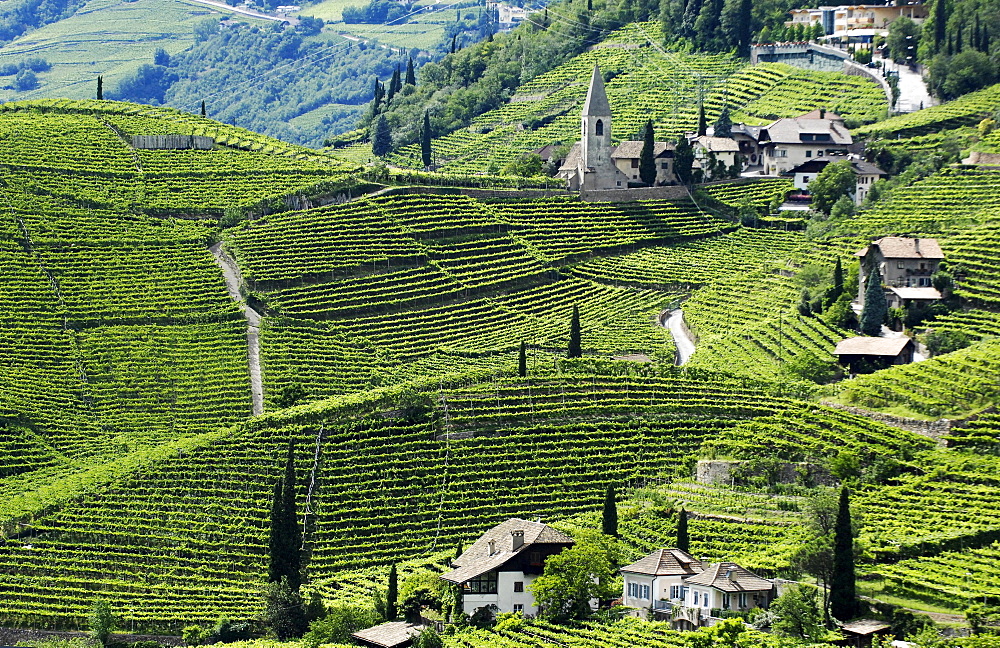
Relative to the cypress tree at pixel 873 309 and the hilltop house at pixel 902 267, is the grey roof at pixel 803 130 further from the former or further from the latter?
the cypress tree at pixel 873 309

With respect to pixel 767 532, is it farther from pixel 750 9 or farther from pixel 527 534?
pixel 750 9

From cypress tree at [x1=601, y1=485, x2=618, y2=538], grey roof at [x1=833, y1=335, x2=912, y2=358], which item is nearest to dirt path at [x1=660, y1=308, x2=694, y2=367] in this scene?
grey roof at [x1=833, y1=335, x2=912, y2=358]

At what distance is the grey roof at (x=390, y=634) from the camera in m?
61.5

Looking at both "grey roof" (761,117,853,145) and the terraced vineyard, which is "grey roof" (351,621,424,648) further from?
the terraced vineyard

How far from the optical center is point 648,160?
107312 millimetres

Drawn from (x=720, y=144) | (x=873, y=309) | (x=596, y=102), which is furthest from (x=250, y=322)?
(x=720, y=144)

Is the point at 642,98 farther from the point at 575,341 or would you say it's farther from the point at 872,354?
the point at 872,354

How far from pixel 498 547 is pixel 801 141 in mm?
50318

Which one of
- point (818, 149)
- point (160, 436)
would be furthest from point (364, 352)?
point (818, 149)

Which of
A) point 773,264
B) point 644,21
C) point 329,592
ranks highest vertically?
point 644,21

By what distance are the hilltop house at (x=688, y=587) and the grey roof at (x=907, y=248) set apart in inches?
1167

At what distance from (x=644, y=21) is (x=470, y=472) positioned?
69.7 meters

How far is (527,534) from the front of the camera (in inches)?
2537

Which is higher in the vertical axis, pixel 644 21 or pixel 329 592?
pixel 644 21
